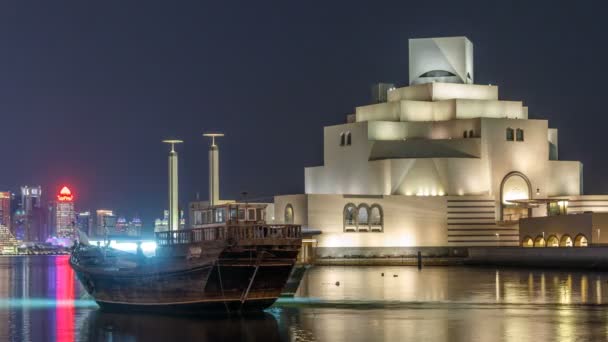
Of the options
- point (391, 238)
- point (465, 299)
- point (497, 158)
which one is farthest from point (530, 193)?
point (465, 299)

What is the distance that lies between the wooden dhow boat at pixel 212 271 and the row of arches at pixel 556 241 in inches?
1986

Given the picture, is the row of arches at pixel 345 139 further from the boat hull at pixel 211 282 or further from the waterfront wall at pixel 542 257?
the boat hull at pixel 211 282

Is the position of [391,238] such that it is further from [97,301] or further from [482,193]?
[97,301]

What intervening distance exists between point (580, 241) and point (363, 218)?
1784 cm

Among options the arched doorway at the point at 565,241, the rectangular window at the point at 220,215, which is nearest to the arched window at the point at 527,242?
the arched doorway at the point at 565,241

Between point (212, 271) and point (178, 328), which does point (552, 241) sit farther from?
point (178, 328)

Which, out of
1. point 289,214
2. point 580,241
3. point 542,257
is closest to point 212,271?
point 542,257

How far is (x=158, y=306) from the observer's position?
38469 millimetres

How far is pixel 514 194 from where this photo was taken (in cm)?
9775

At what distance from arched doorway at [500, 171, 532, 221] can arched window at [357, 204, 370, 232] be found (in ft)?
39.1

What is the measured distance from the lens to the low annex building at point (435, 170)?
9312 centimetres

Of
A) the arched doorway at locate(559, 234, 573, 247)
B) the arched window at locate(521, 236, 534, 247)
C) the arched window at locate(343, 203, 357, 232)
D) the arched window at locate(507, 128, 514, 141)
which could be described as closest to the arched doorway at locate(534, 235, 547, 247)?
the arched window at locate(521, 236, 534, 247)

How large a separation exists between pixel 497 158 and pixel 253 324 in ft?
213

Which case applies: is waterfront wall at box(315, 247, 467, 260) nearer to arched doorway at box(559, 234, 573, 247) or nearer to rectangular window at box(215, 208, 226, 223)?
arched doorway at box(559, 234, 573, 247)
